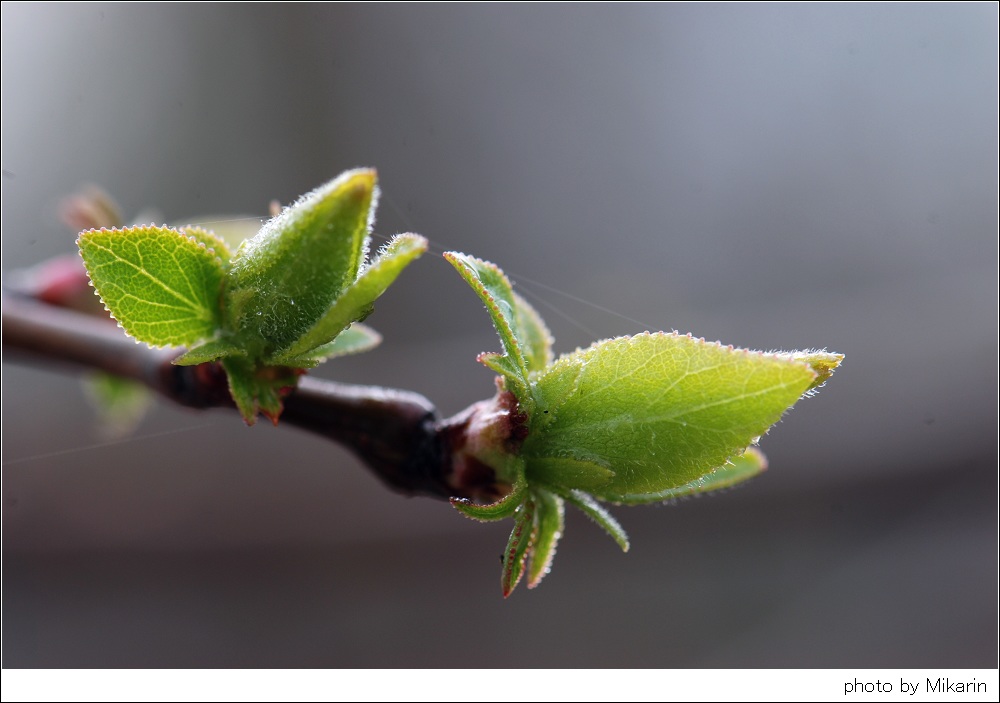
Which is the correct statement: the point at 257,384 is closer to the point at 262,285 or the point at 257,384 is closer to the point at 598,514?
the point at 262,285

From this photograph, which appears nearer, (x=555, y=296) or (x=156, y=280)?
(x=156, y=280)

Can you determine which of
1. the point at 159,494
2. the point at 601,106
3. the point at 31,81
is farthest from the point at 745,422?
the point at 601,106

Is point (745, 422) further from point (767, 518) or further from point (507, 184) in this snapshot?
point (507, 184)

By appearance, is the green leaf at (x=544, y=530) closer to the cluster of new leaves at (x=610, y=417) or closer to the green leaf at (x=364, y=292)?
the cluster of new leaves at (x=610, y=417)

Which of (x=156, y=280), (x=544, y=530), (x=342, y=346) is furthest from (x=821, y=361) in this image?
(x=156, y=280)

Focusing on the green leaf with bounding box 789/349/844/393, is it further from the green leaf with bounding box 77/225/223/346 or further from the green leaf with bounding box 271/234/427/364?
the green leaf with bounding box 77/225/223/346

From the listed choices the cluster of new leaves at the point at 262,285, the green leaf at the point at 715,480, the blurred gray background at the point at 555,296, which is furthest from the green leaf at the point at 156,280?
the blurred gray background at the point at 555,296
